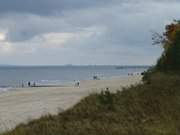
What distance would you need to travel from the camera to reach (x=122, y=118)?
49.6 ft

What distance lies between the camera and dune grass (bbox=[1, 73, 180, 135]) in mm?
11922

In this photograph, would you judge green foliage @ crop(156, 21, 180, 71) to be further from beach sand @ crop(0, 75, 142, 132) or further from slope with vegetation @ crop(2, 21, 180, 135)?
slope with vegetation @ crop(2, 21, 180, 135)

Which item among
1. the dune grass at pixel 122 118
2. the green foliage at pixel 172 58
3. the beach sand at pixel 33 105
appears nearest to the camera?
the dune grass at pixel 122 118

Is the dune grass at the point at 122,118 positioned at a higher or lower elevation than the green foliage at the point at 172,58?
lower

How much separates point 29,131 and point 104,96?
8.24 metres

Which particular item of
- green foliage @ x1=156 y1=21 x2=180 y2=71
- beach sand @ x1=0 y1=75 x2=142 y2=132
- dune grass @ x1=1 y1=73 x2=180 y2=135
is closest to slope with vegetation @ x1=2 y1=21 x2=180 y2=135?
dune grass @ x1=1 y1=73 x2=180 y2=135

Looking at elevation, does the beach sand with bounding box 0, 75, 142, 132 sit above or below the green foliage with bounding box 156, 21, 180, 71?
below

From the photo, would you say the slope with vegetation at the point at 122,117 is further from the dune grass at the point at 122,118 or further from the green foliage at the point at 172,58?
the green foliage at the point at 172,58

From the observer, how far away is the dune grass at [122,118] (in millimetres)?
11922

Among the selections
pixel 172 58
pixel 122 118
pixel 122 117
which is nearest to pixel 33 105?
pixel 172 58

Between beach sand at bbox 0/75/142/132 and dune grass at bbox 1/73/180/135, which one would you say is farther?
beach sand at bbox 0/75/142/132

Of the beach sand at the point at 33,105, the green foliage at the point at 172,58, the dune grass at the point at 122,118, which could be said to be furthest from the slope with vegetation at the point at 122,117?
the green foliage at the point at 172,58

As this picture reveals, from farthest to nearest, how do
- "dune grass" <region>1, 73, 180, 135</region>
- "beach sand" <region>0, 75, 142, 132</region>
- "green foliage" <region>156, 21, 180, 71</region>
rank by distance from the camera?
"green foliage" <region>156, 21, 180, 71</region> < "beach sand" <region>0, 75, 142, 132</region> < "dune grass" <region>1, 73, 180, 135</region>

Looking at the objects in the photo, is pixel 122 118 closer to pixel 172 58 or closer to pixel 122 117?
pixel 122 117
